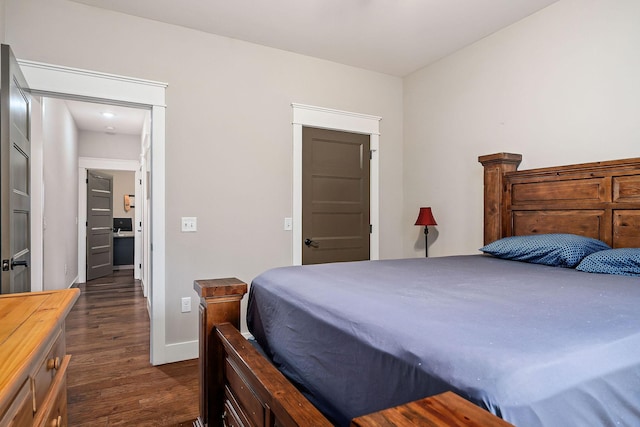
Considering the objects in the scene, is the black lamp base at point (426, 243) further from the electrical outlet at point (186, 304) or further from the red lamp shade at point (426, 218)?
the electrical outlet at point (186, 304)

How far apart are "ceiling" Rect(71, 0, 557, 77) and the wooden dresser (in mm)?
2284

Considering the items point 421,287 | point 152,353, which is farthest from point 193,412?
point 421,287

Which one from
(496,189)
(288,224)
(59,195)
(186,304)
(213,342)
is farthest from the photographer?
(59,195)

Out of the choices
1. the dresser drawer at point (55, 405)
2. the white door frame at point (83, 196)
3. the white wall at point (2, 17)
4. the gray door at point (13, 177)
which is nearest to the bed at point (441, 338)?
the dresser drawer at point (55, 405)

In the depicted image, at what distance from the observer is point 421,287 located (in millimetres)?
1417

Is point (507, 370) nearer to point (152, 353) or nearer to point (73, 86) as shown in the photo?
point (152, 353)

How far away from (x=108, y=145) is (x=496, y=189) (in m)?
6.71

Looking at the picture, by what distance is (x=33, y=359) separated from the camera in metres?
0.80

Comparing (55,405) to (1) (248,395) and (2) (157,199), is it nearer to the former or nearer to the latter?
(1) (248,395)

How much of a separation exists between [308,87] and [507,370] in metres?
3.22

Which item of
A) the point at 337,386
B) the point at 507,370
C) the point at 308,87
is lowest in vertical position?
the point at 337,386

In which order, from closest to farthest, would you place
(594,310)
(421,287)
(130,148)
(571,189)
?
1. (594,310)
2. (421,287)
3. (571,189)
4. (130,148)

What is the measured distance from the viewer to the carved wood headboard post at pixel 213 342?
5.37 ft

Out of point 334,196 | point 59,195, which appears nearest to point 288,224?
point 334,196
